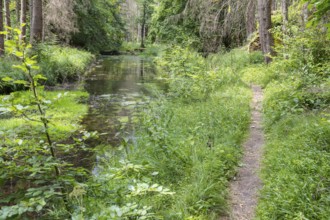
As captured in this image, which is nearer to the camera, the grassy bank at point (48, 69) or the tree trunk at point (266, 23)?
the grassy bank at point (48, 69)

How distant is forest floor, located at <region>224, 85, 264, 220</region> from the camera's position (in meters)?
3.37

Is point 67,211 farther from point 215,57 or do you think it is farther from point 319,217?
point 215,57

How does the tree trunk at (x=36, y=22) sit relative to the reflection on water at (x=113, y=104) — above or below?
above

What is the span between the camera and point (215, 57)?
14852 mm

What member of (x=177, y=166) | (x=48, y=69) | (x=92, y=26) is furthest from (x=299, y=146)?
(x=92, y=26)

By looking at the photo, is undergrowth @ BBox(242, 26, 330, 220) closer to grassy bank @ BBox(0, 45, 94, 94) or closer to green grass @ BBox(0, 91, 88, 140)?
green grass @ BBox(0, 91, 88, 140)

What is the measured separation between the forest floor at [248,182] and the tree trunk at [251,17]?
952cm

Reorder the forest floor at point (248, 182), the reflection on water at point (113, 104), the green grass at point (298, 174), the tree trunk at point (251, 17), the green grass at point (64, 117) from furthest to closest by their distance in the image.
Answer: the tree trunk at point (251, 17)
the reflection on water at point (113, 104)
the green grass at point (64, 117)
the forest floor at point (248, 182)
the green grass at point (298, 174)

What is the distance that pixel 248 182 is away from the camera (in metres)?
3.95

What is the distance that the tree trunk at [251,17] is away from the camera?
13547mm

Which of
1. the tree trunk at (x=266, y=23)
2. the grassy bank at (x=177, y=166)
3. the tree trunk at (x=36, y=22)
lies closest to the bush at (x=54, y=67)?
the tree trunk at (x=36, y=22)

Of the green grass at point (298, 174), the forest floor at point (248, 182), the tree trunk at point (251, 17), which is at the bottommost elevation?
the forest floor at point (248, 182)

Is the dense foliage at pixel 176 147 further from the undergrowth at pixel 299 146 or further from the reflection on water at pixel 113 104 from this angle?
the reflection on water at pixel 113 104

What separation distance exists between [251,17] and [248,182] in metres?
12.8
